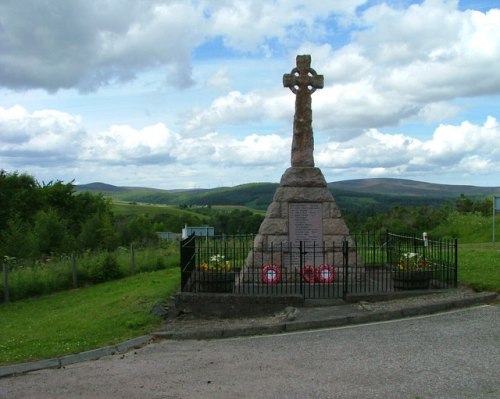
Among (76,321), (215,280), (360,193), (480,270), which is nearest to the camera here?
(76,321)

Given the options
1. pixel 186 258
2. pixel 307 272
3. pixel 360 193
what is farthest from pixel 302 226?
pixel 360 193

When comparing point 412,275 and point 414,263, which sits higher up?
point 414,263

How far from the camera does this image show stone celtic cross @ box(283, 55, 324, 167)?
46.2 ft

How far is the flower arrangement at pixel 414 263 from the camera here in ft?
40.1

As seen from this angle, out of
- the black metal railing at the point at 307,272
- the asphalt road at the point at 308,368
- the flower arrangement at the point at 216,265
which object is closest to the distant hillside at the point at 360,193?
the black metal railing at the point at 307,272

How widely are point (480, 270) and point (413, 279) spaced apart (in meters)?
3.85

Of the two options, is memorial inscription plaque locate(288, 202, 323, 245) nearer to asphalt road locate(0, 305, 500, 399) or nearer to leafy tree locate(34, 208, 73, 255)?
asphalt road locate(0, 305, 500, 399)

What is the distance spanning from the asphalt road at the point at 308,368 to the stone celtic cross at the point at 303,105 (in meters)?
5.64

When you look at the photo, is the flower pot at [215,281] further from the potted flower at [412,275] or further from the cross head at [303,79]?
the cross head at [303,79]

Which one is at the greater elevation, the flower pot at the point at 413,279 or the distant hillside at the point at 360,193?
the distant hillside at the point at 360,193

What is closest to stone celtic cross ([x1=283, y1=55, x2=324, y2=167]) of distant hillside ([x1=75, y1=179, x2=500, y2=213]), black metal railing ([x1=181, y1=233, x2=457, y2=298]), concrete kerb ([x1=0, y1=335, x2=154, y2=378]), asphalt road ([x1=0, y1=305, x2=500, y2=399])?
black metal railing ([x1=181, y1=233, x2=457, y2=298])

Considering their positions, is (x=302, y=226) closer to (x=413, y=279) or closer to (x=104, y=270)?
(x=413, y=279)

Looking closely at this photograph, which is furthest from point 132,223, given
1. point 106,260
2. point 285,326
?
point 285,326

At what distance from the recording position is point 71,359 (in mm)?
8539
